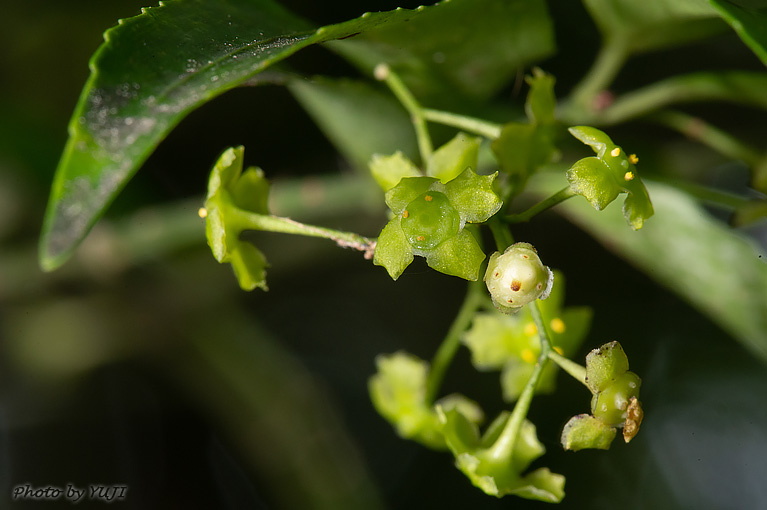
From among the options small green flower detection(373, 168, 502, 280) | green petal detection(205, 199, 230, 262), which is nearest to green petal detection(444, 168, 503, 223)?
small green flower detection(373, 168, 502, 280)

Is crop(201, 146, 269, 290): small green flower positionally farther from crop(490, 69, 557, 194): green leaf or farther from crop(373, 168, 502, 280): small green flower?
crop(490, 69, 557, 194): green leaf

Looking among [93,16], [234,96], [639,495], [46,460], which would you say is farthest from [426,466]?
[93,16]

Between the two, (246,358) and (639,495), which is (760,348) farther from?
(246,358)

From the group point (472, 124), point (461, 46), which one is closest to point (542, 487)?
point (472, 124)

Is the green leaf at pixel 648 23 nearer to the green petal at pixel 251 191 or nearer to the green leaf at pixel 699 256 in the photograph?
the green leaf at pixel 699 256

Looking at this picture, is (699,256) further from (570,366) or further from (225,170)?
(225,170)
